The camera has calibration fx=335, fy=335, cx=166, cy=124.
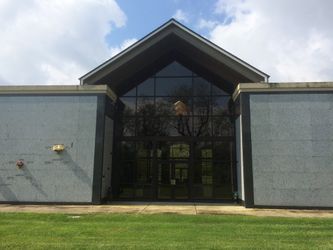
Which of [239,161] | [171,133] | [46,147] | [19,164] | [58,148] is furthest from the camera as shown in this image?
[171,133]

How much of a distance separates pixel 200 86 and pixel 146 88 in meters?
3.44

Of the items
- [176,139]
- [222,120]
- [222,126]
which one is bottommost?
[176,139]

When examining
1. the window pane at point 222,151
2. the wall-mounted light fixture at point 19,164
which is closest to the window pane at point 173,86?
the window pane at point 222,151

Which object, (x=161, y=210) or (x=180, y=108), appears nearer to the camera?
(x=161, y=210)

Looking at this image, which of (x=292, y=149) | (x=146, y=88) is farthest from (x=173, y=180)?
(x=292, y=149)

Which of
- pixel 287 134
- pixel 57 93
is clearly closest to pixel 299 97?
pixel 287 134

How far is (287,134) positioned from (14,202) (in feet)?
49.1

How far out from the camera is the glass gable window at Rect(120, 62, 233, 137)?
20.6 metres

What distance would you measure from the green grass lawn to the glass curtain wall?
631cm

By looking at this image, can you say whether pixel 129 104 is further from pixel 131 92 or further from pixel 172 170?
pixel 172 170

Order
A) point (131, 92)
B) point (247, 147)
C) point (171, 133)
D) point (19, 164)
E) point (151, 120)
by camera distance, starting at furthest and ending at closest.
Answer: point (131, 92) → point (151, 120) → point (171, 133) → point (19, 164) → point (247, 147)

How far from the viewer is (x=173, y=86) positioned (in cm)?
2138

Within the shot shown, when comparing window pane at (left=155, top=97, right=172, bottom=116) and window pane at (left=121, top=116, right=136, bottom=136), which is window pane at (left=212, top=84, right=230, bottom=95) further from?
window pane at (left=121, top=116, right=136, bottom=136)

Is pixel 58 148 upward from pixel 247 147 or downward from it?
downward
